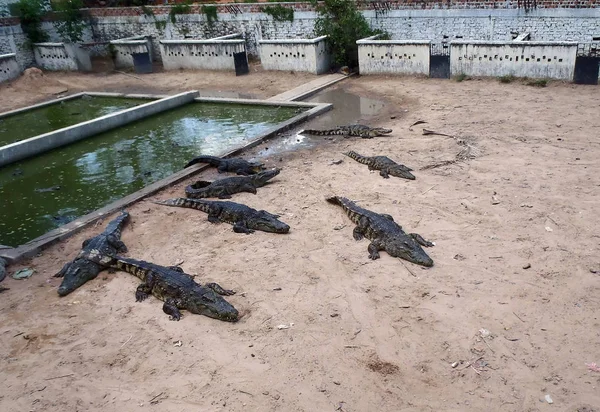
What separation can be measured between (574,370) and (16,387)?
188 inches

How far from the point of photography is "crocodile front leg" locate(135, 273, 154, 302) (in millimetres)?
5703

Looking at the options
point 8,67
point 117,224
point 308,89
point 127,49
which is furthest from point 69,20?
point 117,224

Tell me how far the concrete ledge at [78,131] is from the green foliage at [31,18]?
35.0ft

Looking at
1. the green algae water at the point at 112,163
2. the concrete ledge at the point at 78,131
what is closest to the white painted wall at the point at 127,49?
the concrete ledge at the point at 78,131

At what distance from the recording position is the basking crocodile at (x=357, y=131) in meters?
10.3

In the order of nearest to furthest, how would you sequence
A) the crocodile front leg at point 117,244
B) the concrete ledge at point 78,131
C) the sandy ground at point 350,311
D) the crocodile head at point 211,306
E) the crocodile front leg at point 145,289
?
1. the sandy ground at point 350,311
2. the crocodile head at point 211,306
3. the crocodile front leg at point 145,289
4. the crocodile front leg at point 117,244
5. the concrete ledge at point 78,131

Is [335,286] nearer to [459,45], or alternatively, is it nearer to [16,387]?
[16,387]

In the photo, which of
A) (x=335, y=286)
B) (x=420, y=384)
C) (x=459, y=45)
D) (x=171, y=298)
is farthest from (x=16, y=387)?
(x=459, y=45)

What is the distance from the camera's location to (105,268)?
6.32m

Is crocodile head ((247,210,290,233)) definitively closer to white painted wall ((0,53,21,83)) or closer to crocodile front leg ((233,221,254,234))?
crocodile front leg ((233,221,254,234))

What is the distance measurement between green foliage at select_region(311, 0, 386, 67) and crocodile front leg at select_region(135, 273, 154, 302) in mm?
12239

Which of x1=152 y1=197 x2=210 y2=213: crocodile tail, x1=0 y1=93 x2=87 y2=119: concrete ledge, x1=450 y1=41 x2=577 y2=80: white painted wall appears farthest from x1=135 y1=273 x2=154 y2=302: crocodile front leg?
x1=0 y1=93 x2=87 y2=119: concrete ledge

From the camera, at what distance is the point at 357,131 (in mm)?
10375

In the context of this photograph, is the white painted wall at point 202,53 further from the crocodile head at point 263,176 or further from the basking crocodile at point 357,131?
the crocodile head at point 263,176
